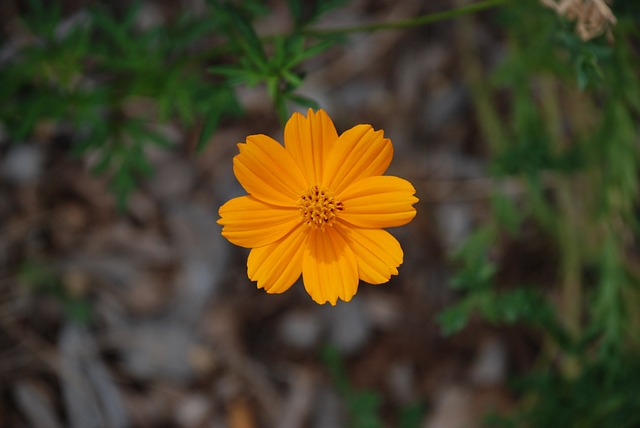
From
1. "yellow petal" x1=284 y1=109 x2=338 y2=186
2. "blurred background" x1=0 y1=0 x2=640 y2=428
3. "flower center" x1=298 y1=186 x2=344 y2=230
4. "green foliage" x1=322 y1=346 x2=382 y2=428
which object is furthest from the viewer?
"blurred background" x1=0 y1=0 x2=640 y2=428

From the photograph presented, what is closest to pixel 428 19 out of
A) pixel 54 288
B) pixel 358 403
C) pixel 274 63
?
pixel 274 63

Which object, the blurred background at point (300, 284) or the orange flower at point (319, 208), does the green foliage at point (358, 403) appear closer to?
the blurred background at point (300, 284)

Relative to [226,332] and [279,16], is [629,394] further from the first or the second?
[279,16]

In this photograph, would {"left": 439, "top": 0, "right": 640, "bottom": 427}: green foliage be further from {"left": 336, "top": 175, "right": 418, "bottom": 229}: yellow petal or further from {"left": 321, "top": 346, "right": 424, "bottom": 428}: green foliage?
{"left": 336, "top": 175, "right": 418, "bottom": 229}: yellow petal

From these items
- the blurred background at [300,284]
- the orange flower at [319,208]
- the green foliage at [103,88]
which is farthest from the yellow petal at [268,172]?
the blurred background at [300,284]

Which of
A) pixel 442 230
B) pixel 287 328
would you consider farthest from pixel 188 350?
pixel 442 230

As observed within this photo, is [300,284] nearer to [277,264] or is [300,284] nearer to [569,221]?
[569,221]

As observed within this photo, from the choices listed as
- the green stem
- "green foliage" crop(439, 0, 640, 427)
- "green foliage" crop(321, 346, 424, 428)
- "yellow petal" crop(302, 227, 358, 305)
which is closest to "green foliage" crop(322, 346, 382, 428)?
"green foliage" crop(321, 346, 424, 428)
